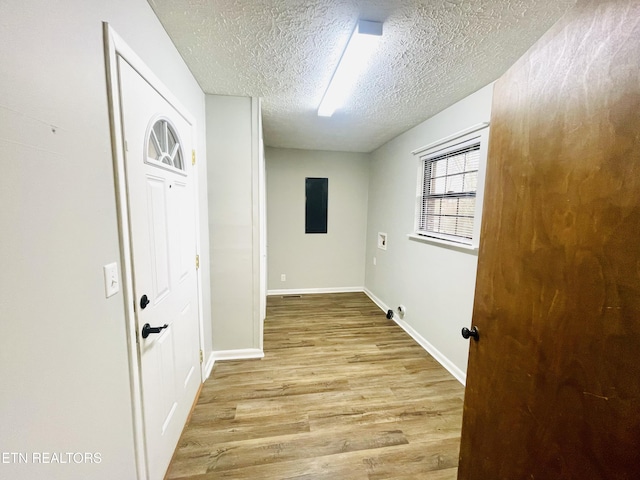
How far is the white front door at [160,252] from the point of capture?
3.45 ft

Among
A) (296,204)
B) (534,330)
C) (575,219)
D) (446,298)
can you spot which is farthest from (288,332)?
(575,219)

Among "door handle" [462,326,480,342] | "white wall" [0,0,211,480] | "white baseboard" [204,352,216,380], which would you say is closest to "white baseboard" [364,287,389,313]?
"white baseboard" [204,352,216,380]

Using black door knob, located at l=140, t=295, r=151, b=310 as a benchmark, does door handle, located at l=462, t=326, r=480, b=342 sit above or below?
below

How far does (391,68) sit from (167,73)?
1356 millimetres

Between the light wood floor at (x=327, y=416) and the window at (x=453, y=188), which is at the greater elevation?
the window at (x=453, y=188)

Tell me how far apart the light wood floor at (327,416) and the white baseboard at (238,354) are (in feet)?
0.21

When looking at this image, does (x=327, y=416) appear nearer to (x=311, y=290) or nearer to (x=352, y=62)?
(x=352, y=62)

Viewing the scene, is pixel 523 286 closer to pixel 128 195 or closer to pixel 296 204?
pixel 128 195

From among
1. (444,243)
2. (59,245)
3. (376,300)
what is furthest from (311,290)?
(59,245)

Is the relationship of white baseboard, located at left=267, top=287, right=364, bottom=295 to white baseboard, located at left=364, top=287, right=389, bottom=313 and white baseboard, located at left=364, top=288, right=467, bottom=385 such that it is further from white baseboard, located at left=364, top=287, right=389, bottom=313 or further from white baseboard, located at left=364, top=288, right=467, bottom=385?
white baseboard, located at left=364, top=288, right=467, bottom=385

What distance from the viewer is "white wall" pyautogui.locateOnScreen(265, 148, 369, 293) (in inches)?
160

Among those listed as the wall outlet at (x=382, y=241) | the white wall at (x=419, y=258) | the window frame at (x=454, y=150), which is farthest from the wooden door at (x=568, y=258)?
the wall outlet at (x=382, y=241)

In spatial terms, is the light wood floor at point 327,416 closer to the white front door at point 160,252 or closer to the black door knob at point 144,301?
the white front door at point 160,252

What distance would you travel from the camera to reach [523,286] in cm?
81
